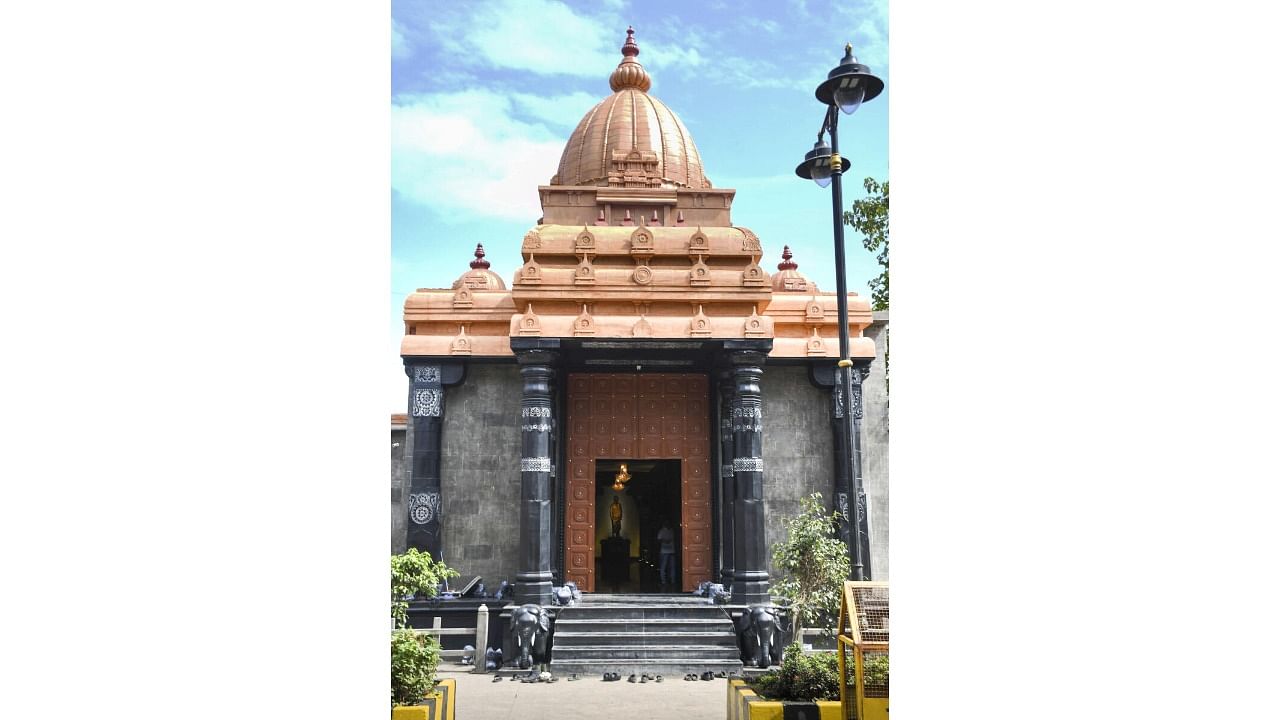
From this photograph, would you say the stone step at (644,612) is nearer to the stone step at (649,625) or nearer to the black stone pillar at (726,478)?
the stone step at (649,625)

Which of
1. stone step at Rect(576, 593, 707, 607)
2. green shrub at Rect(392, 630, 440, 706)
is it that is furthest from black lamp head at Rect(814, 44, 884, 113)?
stone step at Rect(576, 593, 707, 607)

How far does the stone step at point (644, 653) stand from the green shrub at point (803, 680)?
11.8ft

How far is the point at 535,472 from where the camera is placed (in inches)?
379

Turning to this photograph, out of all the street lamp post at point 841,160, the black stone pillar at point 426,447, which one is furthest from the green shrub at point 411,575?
the black stone pillar at point 426,447

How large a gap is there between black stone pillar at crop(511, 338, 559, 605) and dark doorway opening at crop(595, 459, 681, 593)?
11.0 feet

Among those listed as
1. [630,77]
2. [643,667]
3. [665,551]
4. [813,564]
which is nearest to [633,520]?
[665,551]

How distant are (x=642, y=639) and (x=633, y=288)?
155 inches

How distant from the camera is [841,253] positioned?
5.80 metres

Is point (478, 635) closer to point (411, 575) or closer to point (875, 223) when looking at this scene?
point (411, 575)

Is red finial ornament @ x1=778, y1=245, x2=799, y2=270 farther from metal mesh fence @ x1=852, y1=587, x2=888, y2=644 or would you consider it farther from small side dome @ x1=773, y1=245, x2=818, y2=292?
metal mesh fence @ x1=852, y1=587, x2=888, y2=644

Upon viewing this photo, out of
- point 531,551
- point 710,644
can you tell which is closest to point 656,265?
point 531,551
